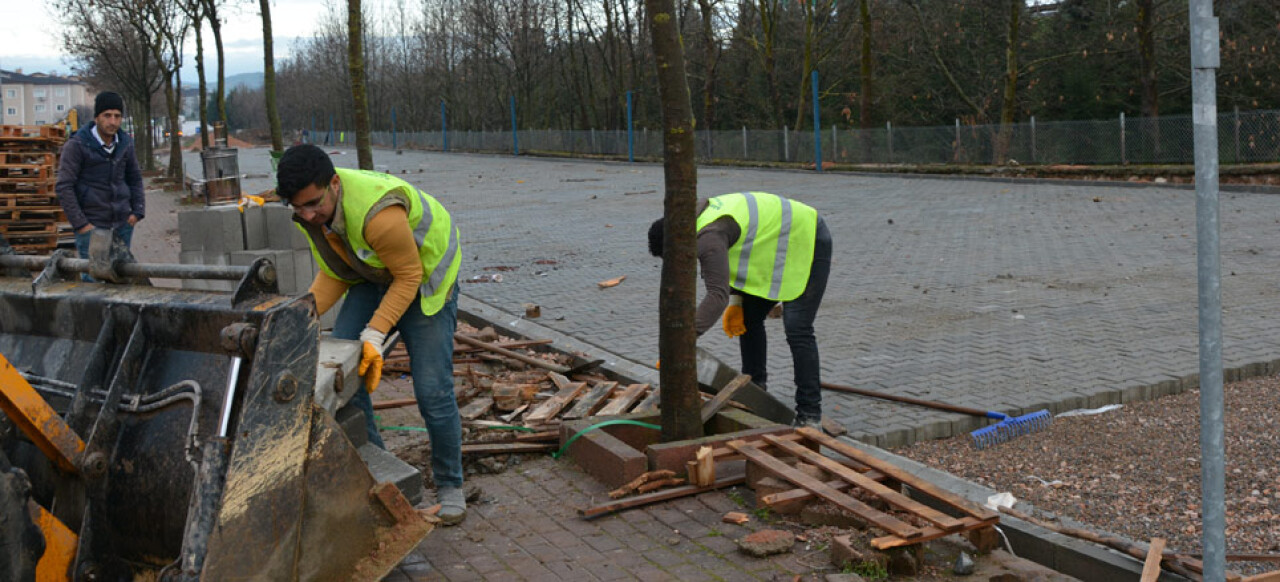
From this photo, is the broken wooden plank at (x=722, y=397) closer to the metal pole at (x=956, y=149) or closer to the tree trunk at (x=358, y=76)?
the tree trunk at (x=358, y=76)

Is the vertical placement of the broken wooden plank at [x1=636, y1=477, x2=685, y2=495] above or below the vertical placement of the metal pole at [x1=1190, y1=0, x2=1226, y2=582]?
below

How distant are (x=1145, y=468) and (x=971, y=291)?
5163 millimetres

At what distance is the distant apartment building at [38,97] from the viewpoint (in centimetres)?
13200

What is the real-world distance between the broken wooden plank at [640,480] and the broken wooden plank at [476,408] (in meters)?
1.53

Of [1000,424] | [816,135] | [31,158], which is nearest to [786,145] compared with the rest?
[816,135]

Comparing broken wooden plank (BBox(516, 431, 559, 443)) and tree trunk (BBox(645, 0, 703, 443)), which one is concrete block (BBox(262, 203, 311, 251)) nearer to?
broken wooden plank (BBox(516, 431, 559, 443))

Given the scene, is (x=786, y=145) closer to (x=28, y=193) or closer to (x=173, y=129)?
(x=173, y=129)

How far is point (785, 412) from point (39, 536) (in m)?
3.76

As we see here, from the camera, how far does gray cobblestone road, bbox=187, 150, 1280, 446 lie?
22.7ft

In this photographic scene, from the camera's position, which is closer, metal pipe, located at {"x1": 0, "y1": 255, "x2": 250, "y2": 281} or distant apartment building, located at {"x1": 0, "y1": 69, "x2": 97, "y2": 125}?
metal pipe, located at {"x1": 0, "y1": 255, "x2": 250, "y2": 281}

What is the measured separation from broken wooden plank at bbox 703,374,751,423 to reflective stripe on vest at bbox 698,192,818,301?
545 millimetres

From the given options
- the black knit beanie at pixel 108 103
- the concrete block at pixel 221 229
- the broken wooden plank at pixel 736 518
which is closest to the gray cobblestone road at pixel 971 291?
the broken wooden plank at pixel 736 518

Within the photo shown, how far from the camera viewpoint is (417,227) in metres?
4.45

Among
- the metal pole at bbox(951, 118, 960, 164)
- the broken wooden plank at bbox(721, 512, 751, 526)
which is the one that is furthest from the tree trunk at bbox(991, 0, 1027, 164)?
the broken wooden plank at bbox(721, 512, 751, 526)
